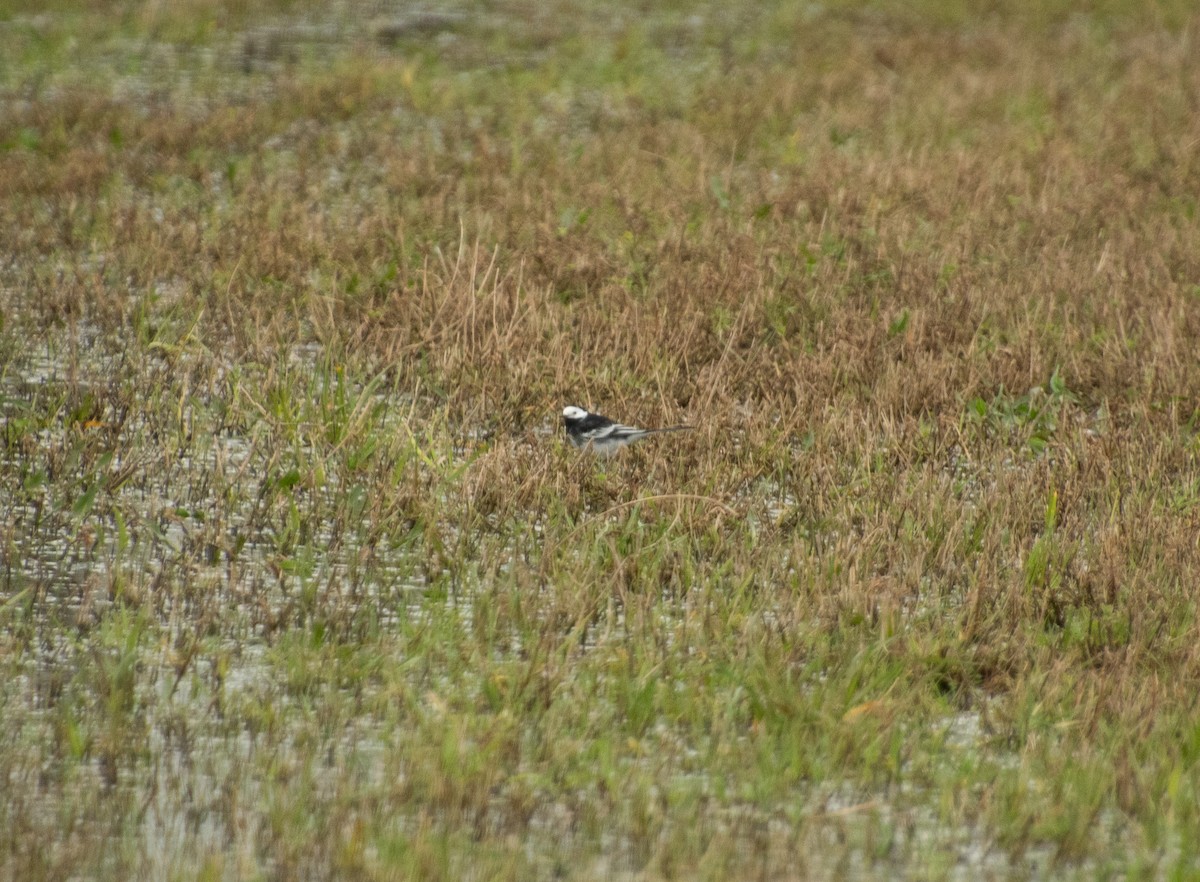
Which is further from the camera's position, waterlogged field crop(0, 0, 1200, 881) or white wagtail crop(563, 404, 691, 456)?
white wagtail crop(563, 404, 691, 456)

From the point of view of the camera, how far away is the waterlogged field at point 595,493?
3.82 meters

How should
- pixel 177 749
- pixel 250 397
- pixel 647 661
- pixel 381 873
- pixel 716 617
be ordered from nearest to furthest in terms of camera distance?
pixel 381 873
pixel 177 749
pixel 647 661
pixel 716 617
pixel 250 397

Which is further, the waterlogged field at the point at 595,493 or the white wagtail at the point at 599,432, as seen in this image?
the white wagtail at the point at 599,432

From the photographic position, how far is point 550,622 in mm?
4793

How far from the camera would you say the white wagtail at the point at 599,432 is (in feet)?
20.3

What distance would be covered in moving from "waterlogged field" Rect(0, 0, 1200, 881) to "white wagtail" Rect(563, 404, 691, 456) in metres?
0.08

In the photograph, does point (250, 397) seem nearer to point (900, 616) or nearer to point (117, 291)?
point (117, 291)

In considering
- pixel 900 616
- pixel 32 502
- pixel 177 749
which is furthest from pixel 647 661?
pixel 32 502

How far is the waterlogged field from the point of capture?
12.5ft

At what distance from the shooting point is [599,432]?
20.3 feet

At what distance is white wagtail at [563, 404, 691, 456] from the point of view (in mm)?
6188

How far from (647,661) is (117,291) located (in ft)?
Result: 14.8

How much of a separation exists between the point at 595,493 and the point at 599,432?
1.00ft

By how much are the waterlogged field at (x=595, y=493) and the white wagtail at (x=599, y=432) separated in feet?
0.28
